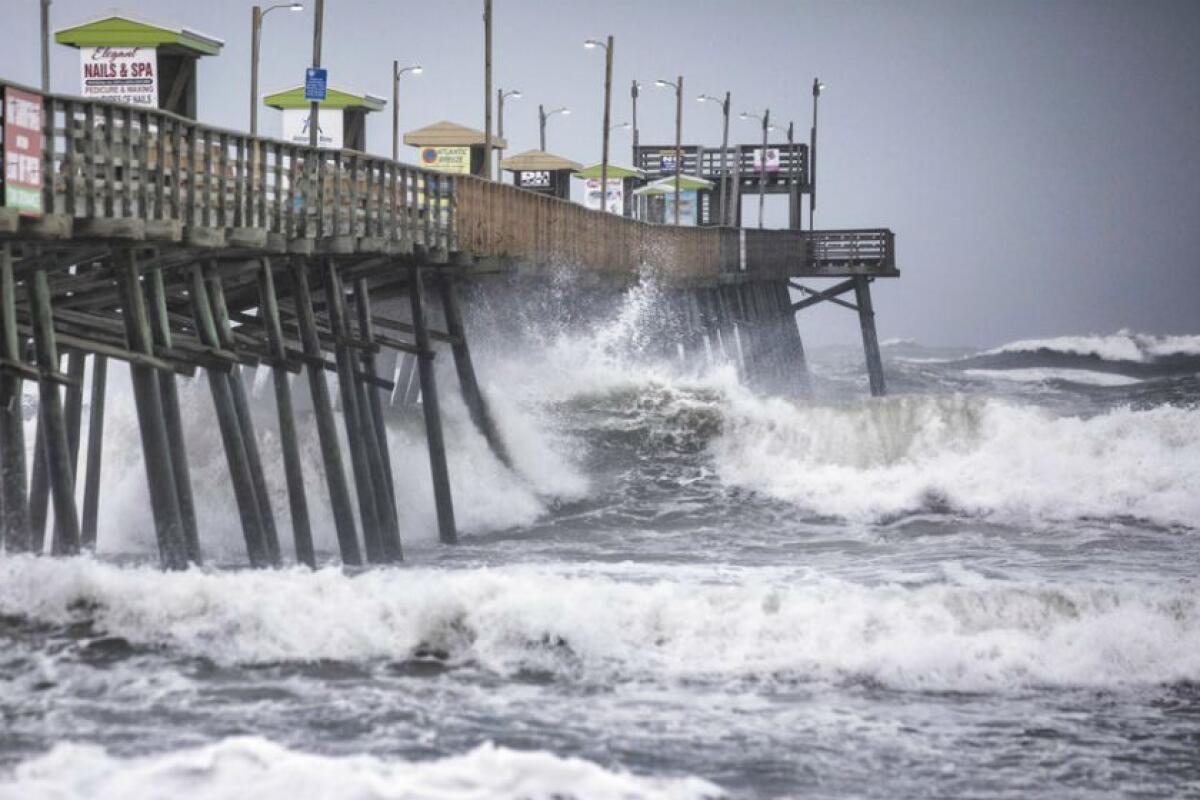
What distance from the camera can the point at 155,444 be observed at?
17734 millimetres

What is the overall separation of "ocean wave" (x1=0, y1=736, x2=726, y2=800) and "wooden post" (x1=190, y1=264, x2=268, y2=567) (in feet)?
22.4

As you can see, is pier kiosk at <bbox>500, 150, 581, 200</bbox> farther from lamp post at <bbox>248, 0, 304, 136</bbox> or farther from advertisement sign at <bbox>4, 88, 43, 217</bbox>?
advertisement sign at <bbox>4, 88, 43, 217</bbox>

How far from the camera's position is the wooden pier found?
16.2m

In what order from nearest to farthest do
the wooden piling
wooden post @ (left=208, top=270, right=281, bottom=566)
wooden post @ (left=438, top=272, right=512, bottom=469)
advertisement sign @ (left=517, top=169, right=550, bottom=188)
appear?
the wooden piling → wooden post @ (left=208, top=270, right=281, bottom=566) → wooden post @ (left=438, top=272, right=512, bottom=469) → advertisement sign @ (left=517, top=169, right=550, bottom=188)

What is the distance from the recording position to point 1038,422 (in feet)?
113

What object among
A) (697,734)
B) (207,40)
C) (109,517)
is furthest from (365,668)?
(109,517)

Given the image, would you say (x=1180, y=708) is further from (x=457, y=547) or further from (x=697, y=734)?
(x=457, y=547)

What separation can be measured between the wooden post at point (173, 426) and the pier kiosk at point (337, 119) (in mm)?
8494

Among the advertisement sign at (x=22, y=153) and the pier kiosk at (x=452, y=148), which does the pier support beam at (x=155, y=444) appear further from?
the pier kiosk at (x=452, y=148)

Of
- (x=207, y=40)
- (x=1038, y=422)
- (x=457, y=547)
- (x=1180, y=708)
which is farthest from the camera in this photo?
(x=1038, y=422)

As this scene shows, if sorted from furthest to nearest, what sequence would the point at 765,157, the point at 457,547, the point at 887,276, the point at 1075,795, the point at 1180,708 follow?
the point at 765,157 → the point at 887,276 → the point at 457,547 → the point at 1180,708 → the point at 1075,795

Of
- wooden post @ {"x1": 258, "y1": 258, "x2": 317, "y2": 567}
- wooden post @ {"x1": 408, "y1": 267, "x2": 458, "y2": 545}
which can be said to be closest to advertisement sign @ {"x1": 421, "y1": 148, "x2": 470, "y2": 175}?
wooden post @ {"x1": 408, "y1": 267, "x2": 458, "y2": 545}

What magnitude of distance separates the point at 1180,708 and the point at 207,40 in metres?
12.1

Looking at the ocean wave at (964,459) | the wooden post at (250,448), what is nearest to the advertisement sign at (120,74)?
the wooden post at (250,448)
